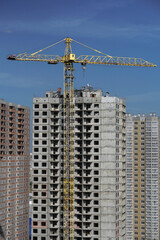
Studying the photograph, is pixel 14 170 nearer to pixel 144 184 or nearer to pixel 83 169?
pixel 144 184

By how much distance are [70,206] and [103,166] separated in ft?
43.8

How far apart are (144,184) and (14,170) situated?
53.5 meters

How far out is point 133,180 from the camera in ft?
655

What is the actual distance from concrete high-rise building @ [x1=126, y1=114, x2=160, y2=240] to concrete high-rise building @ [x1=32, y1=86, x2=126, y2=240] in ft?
231

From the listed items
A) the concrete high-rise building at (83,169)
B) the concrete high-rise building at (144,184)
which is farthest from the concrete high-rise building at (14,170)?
the concrete high-rise building at (83,169)

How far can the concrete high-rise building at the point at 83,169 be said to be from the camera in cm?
12169

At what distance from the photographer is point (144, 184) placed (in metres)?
198

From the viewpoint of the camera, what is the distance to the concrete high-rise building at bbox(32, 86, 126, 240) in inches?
4791

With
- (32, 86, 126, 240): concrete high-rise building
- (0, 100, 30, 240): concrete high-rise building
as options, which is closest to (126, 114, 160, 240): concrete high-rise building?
(0, 100, 30, 240): concrete high-rise building

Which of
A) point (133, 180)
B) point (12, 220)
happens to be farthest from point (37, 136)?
point (133, 180)

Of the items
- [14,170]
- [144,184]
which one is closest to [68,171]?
[14,170]

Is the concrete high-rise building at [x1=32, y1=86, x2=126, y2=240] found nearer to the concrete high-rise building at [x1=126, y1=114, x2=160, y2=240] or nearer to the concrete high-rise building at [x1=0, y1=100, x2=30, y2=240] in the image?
the concrete high-rise building at [x1=0, y1=100, x2=30, y2=240]

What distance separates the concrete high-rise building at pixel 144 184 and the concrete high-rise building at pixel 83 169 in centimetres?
7049

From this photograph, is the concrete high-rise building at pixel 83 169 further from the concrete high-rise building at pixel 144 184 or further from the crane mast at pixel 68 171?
the concrete high-rise building at pixel 144 184
